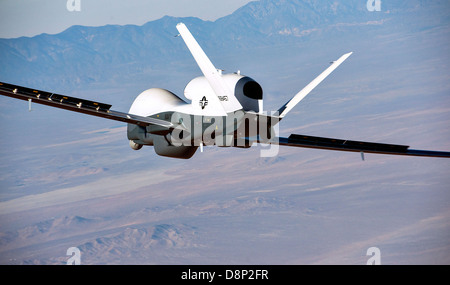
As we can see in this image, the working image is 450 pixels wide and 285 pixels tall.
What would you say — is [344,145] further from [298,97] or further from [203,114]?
[203,114]

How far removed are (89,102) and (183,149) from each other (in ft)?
19.5

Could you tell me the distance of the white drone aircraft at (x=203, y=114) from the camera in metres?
31.9

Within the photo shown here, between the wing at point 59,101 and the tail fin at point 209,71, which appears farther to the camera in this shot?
the wing at point 59,101

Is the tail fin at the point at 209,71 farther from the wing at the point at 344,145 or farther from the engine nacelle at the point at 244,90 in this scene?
the wing at the point at 344,145

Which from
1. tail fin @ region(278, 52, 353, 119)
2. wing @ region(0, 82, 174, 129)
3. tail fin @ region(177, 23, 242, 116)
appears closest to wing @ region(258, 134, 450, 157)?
tail fin @ region(278, 52, 353, 119)

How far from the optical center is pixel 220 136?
33062mm

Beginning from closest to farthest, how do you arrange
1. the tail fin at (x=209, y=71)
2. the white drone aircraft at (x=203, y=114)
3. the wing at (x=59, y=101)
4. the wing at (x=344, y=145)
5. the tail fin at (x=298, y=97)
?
the tail fin at (x=209, y=71) → the white drone aircraft at (x=203, y=114) → the wing at (x=59, y=101) → the tail fin at (x=298, y=97) → the wing at (x=344, y=145)

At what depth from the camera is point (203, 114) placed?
3347 cm

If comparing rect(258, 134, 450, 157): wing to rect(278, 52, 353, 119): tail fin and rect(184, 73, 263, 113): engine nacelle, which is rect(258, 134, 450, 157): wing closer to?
rect(278, 52, 353, 119): tail fin

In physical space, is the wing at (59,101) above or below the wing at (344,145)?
below

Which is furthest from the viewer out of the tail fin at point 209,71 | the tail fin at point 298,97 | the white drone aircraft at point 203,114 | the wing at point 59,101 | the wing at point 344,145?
the wing at point 344,145

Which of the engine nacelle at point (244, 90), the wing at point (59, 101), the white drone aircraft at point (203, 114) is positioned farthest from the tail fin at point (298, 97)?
the wing at point (59, 101)

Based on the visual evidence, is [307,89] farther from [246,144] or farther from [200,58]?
[200,58]
